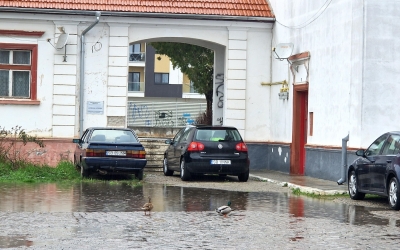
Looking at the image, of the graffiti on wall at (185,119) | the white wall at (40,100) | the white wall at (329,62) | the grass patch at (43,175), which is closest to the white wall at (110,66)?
the white wall at (40,100)

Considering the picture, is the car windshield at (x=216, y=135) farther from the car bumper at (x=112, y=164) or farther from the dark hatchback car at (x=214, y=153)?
the car bumper at (x=112, y=164)

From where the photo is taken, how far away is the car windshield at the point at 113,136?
76.7 ft

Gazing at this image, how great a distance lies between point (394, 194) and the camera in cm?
1599

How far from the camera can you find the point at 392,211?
15.8m

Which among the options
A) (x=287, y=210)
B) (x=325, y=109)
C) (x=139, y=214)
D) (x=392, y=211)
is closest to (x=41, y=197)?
(x=139, y=214)

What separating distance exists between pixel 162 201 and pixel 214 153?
595 centimetres

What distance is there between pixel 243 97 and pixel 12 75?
757 centimetres

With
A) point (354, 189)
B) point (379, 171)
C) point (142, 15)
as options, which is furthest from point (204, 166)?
point (142, 15)

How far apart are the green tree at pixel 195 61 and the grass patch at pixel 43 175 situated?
→ 17.2 m

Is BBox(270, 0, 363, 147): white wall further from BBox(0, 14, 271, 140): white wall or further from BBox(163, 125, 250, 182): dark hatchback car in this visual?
BBox(163, 125, 250, 182): dark hatchback car

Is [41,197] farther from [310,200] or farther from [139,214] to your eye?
[310,200]

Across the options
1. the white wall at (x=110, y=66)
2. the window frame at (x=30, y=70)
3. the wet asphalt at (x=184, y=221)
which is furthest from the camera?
the white wall at (x=110, y=66)

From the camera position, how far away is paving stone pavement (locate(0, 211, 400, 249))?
1089cm

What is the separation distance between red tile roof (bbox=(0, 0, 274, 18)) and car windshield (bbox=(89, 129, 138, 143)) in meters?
5.89
